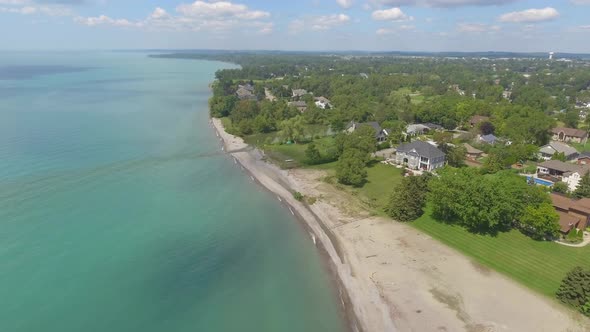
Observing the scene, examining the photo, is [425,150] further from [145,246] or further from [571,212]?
[145,246]

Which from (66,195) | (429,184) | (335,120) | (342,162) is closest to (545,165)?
(429,184)

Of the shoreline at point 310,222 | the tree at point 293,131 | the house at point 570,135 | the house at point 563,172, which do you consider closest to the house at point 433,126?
the house at point 570,135

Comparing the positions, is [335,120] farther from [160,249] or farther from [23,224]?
[23,224]

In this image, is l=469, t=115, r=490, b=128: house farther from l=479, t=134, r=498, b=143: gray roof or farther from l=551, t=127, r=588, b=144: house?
l=551, t=127, r=588, b=144: house

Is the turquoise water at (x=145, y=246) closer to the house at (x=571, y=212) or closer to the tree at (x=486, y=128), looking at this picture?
the house at (x=571, y=212)

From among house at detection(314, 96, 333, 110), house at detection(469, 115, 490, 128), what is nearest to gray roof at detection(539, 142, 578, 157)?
house at detection(469, 115, 490, 128)

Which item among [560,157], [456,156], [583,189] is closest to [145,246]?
[456,156]
